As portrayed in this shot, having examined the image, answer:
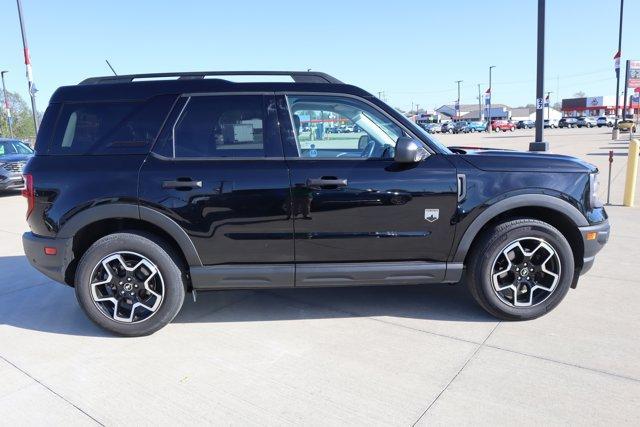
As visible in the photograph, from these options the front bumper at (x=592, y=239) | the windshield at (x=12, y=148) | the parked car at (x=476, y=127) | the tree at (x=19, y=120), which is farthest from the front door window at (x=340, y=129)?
the parked car at (x=476, y=127)

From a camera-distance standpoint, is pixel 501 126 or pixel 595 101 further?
pixel 595 101

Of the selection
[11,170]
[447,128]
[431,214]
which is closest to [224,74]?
[431,214]

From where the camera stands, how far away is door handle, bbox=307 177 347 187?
3.50m

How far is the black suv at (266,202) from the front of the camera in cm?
354

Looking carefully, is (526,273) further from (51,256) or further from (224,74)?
(51,256)

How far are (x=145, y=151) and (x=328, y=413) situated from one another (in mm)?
2257

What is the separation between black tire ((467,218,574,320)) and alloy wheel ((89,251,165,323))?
7.87 feet

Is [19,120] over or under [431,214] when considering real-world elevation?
over

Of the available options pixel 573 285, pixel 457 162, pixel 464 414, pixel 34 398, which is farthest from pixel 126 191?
pixel 573 285

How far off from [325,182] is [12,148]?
1439 cm

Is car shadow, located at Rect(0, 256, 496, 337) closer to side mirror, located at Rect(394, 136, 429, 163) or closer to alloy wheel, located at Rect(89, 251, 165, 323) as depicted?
alloy wheel, located at Rect(89, 251, 165, 323)

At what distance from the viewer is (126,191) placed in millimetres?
3525

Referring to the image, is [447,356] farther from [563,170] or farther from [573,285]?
[563,170]

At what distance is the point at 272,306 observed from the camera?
169 inches
